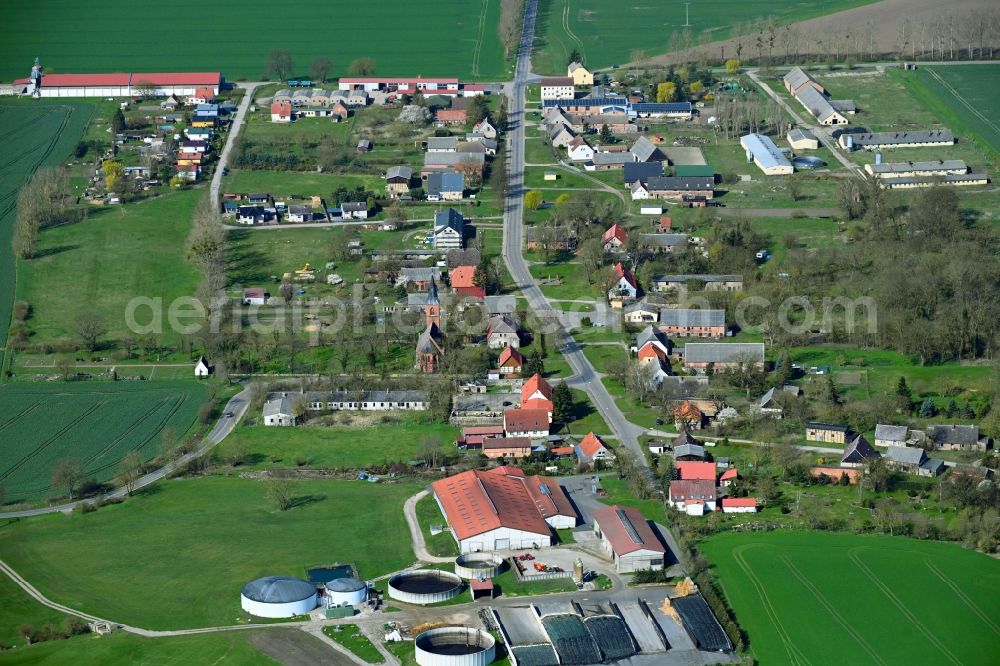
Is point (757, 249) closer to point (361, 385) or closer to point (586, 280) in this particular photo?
point (586, 280)

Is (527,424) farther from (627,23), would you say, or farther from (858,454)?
(627,23)

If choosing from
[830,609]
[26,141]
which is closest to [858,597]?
[830,609]

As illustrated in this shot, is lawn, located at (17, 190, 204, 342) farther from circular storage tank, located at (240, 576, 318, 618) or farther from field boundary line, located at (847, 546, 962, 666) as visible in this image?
field boundary line, located at (847, 546, 962, 666)

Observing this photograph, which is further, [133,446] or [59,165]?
[59,165]

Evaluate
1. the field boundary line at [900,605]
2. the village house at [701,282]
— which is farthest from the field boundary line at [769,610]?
the village house at [701,282]

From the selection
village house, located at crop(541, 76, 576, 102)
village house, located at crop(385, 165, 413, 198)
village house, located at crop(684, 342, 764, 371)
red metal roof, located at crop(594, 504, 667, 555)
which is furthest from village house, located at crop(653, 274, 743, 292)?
village house, located at crop(541, 76, 576, 102)

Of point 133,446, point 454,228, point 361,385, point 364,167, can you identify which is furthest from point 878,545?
point 364,167

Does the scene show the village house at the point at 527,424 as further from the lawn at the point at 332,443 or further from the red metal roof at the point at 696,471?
the red metal roof at the point at 696,471
